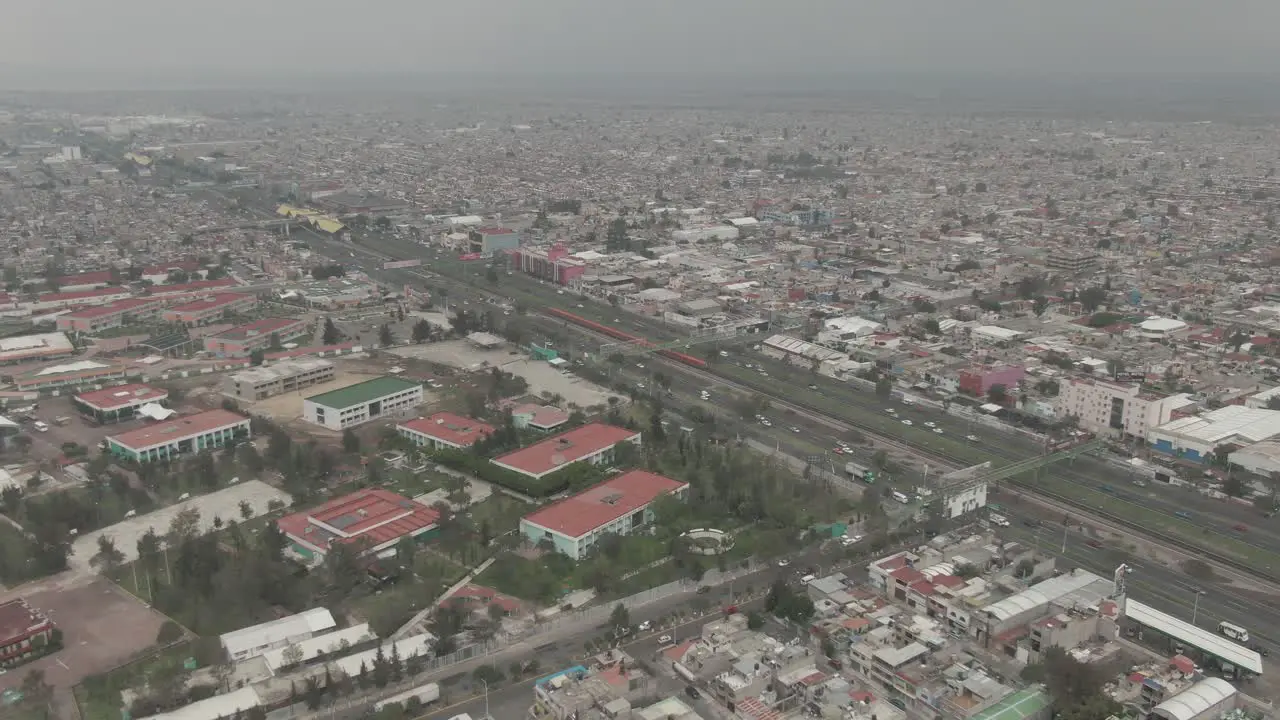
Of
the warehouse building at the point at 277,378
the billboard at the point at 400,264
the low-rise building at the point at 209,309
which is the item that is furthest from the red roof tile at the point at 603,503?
the billboard at the point at 400,264

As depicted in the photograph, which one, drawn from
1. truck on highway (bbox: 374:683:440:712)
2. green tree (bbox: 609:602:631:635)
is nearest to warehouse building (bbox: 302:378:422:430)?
green tree (bbox: 609:602:631:635)

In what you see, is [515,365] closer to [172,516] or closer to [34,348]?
[172,516]

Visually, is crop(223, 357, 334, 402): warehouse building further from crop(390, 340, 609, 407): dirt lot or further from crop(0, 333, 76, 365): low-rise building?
crop(0, 333, 76, 365): low-rise building

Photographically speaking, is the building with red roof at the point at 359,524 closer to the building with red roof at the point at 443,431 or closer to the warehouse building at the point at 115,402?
the building with red roof at the point at 443,431

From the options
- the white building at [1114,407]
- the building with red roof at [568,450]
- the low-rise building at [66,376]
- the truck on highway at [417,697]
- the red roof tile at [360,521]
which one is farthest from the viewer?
the low-rise building at [66,376]

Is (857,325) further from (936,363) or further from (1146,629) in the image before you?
(1146,629)

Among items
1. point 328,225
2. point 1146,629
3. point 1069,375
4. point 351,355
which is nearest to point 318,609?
point 1146,629
